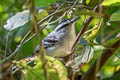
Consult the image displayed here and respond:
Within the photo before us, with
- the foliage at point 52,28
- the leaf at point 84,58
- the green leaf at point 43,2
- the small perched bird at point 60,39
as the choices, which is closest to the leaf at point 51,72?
the foliage at point 52,28

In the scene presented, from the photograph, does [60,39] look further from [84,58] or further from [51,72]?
[51,72]

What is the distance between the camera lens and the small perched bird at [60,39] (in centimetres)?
249

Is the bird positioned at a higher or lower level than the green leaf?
lower

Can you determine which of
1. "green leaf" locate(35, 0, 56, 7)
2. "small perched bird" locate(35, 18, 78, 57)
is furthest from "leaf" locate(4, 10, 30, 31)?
"small perched bird" locate(35, 18, 78, 57)

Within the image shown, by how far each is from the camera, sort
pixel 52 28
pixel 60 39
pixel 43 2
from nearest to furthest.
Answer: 1. pixel 43 2
2. pixel 52 28
3. pixel 60 39

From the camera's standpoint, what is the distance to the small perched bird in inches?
98.2

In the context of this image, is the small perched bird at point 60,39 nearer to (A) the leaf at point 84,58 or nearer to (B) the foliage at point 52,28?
(B) the foliage at point 52,28

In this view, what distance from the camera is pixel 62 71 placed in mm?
1144

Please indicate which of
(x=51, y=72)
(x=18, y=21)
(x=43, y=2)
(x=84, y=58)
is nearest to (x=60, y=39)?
(x=43, y=2)

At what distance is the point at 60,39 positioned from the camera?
2729 mm

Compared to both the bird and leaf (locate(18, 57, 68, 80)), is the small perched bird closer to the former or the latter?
the bird

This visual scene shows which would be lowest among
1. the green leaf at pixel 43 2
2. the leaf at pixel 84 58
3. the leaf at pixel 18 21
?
the leaf at pixel 84 58

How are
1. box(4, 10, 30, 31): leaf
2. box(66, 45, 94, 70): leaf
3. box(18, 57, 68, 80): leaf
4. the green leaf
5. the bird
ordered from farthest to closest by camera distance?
the bird
the green leaf
box(66, 45, 94, 70): leaf
box(4, 10, 30, 31): leaf
box(18, 57, 68, 80): leaf

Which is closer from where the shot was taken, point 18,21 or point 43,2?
point 18,21
